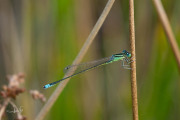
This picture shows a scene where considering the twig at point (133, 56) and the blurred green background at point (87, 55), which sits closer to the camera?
the twig at point (133, 56)

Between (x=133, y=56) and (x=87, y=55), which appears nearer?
(x=133, y=56)

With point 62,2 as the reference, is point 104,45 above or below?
below

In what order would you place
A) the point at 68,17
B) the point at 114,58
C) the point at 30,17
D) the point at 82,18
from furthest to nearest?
1. the point at 82,18
2. the point at 30,17
3. the point at 68,17
4. the point at 114,58

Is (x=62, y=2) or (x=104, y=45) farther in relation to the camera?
(x=104, y=45)

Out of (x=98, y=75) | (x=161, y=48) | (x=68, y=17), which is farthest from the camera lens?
(x=98, y=75)

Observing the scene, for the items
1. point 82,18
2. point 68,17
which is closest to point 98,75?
point 82,18

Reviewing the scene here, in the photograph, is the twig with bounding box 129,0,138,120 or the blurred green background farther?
the blurred green background

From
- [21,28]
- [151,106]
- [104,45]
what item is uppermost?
[21,28]

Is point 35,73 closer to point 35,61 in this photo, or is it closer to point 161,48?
point 35,61
